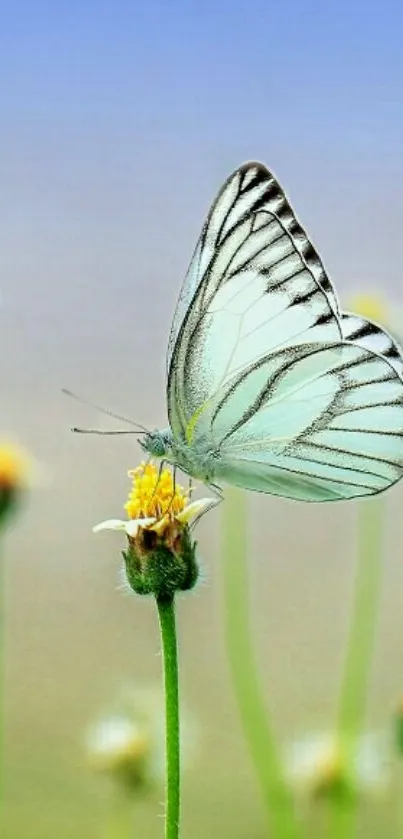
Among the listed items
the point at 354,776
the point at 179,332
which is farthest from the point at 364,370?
the point at 354,776

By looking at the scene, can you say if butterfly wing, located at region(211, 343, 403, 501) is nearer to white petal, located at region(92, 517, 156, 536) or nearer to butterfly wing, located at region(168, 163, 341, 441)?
butterfly wing, located at region(168, 163, 341, 441)

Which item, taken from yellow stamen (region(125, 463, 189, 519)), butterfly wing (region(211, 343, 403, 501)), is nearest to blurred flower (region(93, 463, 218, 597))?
yellow stamen (region(125, 463, 189, 519))

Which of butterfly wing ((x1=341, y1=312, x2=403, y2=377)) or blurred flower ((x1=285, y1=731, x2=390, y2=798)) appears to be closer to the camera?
butterfly wing ((x1=341, y1=312, x2=403, y2=377))

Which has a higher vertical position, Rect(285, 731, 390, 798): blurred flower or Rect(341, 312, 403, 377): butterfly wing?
Rect(341, 312, 403, 377): butterfly wing

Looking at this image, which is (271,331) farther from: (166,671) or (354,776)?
(354,776)

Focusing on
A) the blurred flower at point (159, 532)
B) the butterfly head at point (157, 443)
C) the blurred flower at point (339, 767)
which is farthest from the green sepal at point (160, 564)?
the blurred flower at point (339, 767)

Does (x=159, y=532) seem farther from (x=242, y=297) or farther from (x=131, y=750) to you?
(x=131, y=750)

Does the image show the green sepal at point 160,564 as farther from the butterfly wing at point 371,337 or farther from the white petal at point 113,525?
the butterfly wing at point 371,337
